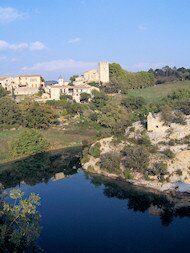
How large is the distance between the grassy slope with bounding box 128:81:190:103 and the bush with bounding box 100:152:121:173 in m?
41.6

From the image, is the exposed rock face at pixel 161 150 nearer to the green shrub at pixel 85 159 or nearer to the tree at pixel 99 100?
the green shrub at pixel 85 159

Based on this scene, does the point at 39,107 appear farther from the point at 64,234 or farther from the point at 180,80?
the point at 180,80

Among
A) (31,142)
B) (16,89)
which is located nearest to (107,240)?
(31,142)

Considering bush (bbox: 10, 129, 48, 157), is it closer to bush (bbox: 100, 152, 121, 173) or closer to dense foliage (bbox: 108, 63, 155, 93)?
bush (bbox: 100, 152, 121, 173)

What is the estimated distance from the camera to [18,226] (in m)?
22.0

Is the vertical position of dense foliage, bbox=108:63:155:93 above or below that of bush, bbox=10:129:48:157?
above

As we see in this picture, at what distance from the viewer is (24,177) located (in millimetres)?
42312

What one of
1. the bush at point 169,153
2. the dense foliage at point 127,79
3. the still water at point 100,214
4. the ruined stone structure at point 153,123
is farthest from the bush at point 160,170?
the dense foliage at point 127,79

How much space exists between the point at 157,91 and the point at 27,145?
4992 cm

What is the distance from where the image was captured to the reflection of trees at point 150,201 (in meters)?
30.5

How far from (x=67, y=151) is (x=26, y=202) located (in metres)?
31.1

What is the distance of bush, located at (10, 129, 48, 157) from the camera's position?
4941 centimetres

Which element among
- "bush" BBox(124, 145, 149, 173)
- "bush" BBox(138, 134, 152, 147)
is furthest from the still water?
"bush" BBox(138, 134, 152, 147)

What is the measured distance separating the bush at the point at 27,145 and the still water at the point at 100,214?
220 inches
